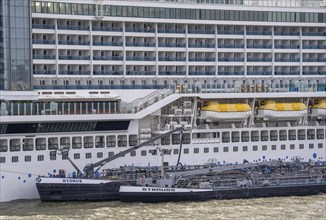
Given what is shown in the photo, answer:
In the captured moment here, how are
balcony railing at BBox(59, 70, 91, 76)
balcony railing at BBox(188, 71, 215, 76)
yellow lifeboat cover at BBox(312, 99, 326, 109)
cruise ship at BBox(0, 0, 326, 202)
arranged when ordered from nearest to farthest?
1. cruise ship at BBox(0, 0, 326, 202)
2. balcony railing at BBox(59, 70, 91, 76)
3. balcony railing at BBox(188, 71, 215, 76)
4. yellow lifeboat cover at BBox(312, 99, 326, 109)

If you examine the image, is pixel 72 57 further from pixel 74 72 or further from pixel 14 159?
pixel 14 159

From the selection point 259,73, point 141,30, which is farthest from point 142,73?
point 259,73

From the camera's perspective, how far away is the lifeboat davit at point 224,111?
53.7 meters

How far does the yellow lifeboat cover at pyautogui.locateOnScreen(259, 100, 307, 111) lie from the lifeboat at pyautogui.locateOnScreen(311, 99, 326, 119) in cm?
100

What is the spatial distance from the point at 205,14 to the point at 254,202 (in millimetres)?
11995

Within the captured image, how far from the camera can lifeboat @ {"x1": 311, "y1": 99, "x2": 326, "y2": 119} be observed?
56.7 metres

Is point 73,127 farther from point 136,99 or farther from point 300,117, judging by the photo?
point 300,117

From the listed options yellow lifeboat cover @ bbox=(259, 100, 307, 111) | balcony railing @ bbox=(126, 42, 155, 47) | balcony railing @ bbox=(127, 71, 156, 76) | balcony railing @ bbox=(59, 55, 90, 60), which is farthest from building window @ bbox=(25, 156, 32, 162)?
yellow lifeboat cover @ bbox=(259, 100, 307, 111)

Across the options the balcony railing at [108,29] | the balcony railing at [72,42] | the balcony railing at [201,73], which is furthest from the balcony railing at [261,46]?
the balcony railing at [72,42]

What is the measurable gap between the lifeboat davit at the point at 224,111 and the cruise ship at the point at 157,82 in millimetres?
63

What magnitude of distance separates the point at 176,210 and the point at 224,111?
9408 millimetres

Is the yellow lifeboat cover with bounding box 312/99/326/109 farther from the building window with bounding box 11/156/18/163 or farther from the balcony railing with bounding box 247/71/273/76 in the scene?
the building window with bounding box 11/156/18/163

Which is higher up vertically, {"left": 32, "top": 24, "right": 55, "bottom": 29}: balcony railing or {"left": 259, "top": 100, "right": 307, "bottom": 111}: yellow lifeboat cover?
{"left": 32, "top": 24, "right": 55, "bottom": 29}: balcony railing

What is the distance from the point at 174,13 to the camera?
180 feet
